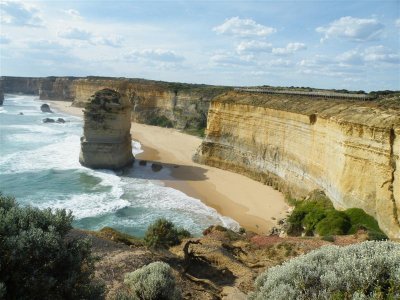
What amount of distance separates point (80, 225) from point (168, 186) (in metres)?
11.0

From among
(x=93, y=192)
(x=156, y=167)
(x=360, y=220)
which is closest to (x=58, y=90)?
(x=156, y=167)

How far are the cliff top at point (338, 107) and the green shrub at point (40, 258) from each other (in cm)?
1604

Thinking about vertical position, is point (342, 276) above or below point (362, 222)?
above

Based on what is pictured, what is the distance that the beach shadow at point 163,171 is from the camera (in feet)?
120

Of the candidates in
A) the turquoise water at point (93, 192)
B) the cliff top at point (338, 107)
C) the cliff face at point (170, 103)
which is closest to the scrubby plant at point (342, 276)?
the cliff top at point (338, 107)

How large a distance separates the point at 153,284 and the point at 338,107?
21.3m

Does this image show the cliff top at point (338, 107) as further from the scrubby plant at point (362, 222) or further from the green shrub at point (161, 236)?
the green shrub at point (161, 236)

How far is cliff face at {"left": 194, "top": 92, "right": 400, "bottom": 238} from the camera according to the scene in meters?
18.8

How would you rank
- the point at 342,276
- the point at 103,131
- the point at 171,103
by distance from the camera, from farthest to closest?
the point at 171,103 < the point at 103,131 < the point at 342,276

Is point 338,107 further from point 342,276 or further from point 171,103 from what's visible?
point 171,103

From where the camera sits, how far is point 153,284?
948 centimetres

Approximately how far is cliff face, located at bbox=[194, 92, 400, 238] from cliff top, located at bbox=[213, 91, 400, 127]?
0.18 feet

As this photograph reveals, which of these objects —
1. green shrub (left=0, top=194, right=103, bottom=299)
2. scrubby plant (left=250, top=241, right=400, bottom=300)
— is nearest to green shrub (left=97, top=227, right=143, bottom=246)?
green shrub (left=0, top=194, right=103, bottom=299)

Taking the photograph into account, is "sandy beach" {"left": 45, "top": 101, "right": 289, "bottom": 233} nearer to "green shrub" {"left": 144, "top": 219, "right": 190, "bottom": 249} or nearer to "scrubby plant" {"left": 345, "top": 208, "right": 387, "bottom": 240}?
"scrubby plant" {"left": 345, "top": 208, "right": 387, "bottom": 240}
